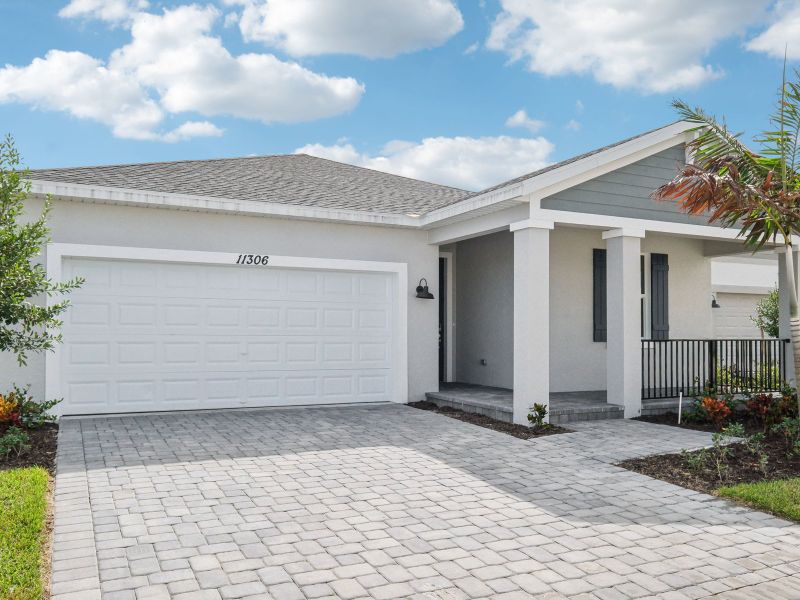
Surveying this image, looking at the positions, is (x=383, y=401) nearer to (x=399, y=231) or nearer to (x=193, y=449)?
(x=399, y=231)

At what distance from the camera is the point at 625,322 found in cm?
959

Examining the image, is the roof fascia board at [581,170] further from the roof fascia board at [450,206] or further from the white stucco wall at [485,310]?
the white stucco wall at [485,310]

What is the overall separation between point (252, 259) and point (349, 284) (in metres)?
1.76

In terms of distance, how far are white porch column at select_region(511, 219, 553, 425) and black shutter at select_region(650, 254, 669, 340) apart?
4236 millimetres

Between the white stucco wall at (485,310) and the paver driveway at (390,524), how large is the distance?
4109mm

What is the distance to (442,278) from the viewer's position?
1308 cm

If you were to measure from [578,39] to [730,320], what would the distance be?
8.67 meters

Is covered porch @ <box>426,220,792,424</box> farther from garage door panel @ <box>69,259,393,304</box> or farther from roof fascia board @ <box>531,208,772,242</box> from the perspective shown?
garage door panel @ <box>69,259,393,304</box>

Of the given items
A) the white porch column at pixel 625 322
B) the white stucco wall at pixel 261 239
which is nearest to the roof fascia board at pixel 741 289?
the white porch column at pixel 625 322

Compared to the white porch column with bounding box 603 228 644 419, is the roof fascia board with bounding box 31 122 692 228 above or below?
above

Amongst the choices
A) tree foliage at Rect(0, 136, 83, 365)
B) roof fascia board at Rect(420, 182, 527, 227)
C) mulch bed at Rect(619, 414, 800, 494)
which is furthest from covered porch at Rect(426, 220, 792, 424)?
tree foliage at Rect(0, 136, 83, 365)

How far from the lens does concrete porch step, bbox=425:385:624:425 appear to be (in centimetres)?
923

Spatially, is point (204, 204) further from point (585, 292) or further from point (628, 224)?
point (585, 292)

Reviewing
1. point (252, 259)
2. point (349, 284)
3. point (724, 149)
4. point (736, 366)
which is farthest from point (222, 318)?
point (736, 366)
